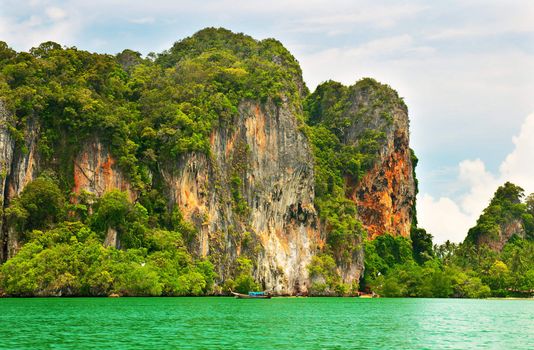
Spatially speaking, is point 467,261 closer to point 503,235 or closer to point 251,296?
point 503,235

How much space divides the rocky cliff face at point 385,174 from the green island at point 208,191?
0.71 ft

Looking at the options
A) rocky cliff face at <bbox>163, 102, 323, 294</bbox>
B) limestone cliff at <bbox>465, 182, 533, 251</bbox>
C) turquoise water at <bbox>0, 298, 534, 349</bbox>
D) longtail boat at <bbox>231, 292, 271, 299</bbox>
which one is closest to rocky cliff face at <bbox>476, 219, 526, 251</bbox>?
limestone cliff at <bbox>465, 182, 533, 251</bbox>

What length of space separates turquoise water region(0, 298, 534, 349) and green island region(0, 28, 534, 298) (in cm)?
1763

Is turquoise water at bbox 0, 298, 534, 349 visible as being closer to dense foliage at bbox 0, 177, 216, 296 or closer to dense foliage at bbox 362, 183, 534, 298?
dense foliage at bbox 0, 177, 216, 296

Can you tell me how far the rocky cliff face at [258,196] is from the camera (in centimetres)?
7075

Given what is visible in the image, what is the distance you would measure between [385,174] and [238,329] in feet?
234

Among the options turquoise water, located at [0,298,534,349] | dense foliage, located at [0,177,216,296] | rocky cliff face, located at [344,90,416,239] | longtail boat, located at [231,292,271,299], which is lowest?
turquoise water, located at [0,298,534,349]

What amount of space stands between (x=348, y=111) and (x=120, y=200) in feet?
162

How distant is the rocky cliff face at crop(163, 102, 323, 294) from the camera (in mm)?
70750

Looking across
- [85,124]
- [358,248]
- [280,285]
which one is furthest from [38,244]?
[358,248]

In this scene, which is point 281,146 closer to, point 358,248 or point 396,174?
point 358,248

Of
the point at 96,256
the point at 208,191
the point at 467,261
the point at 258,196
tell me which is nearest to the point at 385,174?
the point at 467,261

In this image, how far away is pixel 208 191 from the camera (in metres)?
71.7

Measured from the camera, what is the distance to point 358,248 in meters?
86.5
